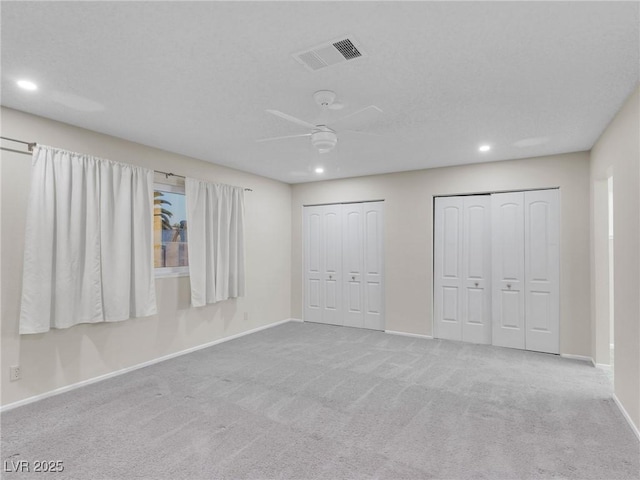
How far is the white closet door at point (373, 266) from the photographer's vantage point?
5820mm

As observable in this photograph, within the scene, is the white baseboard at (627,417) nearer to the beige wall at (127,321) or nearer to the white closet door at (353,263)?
the white closet door at (353,263)

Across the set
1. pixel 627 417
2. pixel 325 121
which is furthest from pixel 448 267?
pixel 325 121

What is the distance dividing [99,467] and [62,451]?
1.32ft

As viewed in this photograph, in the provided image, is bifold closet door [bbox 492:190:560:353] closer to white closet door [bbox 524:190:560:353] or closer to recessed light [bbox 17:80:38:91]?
white closet door [bbox 524:190:560:353]

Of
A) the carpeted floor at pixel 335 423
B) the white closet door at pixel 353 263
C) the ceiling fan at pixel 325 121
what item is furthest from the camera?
the white closet door at pixel 353 263

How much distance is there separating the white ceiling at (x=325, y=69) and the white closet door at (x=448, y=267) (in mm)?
1505

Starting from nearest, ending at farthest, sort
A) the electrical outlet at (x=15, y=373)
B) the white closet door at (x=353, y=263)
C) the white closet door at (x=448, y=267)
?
the electrical outlet at (x=15, y=373) → the white closet door at (x=448, y=267) → the white closet door at (x=353, y=263)

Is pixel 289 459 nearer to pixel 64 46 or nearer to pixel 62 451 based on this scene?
pixel 62 451

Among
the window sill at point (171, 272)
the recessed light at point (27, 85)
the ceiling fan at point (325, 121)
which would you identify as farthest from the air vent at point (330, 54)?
the window sill at point (171, 272)

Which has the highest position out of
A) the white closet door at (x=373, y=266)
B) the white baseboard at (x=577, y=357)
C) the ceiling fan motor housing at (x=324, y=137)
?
the ceiling fan motor housing at (x=324, y=137)

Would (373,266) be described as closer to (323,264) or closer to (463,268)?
(323,264)

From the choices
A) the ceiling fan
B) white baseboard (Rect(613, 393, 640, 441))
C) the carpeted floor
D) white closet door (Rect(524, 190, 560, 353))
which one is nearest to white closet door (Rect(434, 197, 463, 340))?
white closet door (Rect(524, 190, 560, 353))

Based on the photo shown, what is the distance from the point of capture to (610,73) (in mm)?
2402

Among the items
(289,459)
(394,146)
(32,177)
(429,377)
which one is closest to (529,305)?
(429,377)
